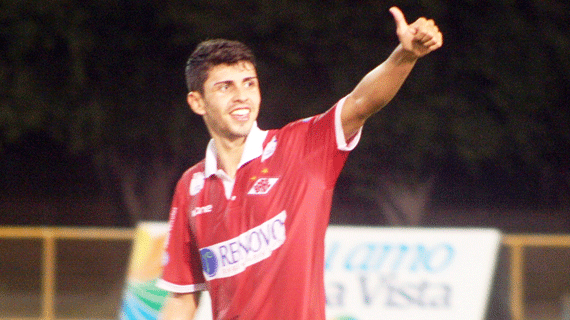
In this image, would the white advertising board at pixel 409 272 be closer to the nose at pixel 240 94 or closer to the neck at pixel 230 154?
the neck at pixel 230 154

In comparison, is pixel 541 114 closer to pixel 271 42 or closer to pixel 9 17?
pixel 271 42

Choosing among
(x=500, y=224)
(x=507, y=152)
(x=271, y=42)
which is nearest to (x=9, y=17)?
(x=271, y=42)

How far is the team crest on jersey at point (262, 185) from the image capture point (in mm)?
2631

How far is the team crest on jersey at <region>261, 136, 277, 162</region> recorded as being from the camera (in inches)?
107

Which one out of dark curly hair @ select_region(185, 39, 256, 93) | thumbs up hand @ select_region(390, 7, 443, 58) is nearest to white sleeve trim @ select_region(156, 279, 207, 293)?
dark curly hair @ select_region(185, 39, 256, 93)

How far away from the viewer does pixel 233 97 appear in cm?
269

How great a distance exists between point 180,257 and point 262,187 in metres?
0.56

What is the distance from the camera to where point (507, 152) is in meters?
17.3

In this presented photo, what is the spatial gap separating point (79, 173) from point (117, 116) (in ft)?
42.2

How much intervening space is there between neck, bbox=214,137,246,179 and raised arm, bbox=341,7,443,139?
441 mm

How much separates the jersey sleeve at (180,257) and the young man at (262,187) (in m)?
0.09

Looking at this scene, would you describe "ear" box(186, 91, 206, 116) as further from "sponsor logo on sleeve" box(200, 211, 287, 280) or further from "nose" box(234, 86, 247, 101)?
"sponsor logo on sleeve" box(200, 211, 287, 280)

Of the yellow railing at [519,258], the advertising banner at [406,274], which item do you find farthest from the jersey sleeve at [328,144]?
the yellow railing at [519,258]

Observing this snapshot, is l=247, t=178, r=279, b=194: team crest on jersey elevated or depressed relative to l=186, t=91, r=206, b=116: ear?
depressed
